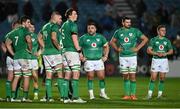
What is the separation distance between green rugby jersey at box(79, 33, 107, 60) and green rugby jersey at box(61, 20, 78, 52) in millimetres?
2188

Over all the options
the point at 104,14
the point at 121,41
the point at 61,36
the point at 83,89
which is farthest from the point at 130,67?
the point at 104,14

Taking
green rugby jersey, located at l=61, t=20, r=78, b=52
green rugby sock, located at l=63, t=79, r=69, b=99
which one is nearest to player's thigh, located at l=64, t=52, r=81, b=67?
green rugby jersey, located at l=61, t=20, r=78, b=52

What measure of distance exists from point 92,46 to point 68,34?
2.34 metres

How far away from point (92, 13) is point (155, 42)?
56.7 ft

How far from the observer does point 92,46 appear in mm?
21297

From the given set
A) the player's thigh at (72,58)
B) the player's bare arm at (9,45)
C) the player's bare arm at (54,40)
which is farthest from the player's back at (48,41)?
the player's bare arm at (9,45)

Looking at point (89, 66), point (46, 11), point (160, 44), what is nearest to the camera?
point (89, 66)

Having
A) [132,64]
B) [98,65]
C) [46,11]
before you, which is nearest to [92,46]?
[98,65]

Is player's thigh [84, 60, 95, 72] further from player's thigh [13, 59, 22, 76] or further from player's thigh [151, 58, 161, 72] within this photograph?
player's thigh [13, 59, 22, 76]

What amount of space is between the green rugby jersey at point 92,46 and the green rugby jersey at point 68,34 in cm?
219

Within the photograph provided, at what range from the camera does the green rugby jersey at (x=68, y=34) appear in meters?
18.9

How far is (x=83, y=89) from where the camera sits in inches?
1000

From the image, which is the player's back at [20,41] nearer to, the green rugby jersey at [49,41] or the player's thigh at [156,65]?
the green rugby jersey at [49,41]

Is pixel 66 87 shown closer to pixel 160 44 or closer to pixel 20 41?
pixel 20 41
